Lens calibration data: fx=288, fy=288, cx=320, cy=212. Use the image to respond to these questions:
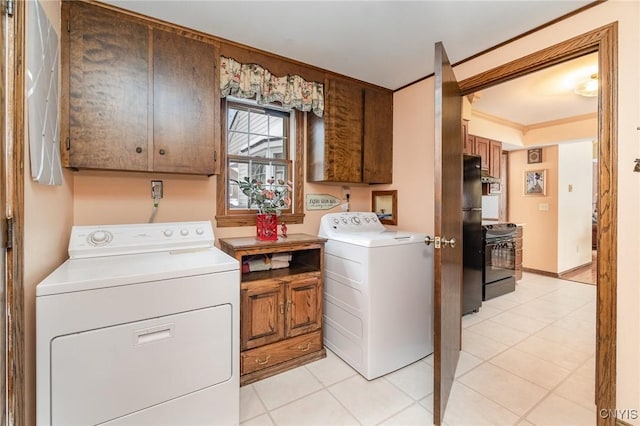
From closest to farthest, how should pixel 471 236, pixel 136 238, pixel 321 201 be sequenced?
pixel 136 238 → pixel 321 201 → pixel 471 236

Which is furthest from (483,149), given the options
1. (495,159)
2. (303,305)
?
(303,305)

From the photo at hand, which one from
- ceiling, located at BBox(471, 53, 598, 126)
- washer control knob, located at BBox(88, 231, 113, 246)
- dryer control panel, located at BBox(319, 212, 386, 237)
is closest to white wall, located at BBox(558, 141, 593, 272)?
ceiling, located at BBox(471, 53, 598, 126)

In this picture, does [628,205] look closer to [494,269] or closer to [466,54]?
[466,54]

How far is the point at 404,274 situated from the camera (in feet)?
7.06

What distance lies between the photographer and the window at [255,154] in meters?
2.38

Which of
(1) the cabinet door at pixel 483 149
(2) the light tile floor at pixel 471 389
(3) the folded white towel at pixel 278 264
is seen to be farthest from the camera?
(1) the cabinet door at pixel 483 149

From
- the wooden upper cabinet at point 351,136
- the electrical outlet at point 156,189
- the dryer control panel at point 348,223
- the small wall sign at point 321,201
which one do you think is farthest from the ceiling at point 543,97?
the electrical outlet at point 156,189

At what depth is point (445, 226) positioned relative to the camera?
1692mm

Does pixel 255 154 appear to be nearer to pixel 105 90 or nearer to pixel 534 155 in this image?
pixel 105 90

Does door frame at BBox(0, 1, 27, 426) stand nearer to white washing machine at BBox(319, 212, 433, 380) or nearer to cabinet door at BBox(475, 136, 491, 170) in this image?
white washing machine at BBox(319, 212, 433, 380)

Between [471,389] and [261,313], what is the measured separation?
1498 millimetres

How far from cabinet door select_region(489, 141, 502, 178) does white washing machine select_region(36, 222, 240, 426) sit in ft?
13.4

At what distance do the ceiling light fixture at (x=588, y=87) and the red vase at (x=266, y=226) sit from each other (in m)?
3.32

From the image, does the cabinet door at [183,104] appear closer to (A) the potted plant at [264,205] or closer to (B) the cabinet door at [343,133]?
(A) the potted plant at [264,205]
